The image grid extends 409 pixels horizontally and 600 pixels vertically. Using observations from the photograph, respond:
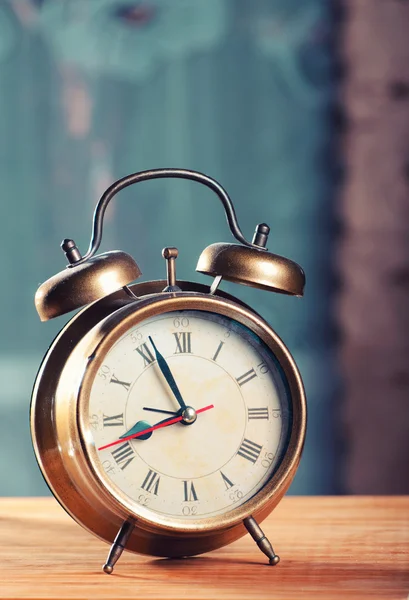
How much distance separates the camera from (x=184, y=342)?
0.90 m

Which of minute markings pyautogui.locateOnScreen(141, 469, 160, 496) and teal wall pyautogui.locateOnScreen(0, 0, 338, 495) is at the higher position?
teal wall pyautogui.locateOnScreen(0, 0, 338, 495)

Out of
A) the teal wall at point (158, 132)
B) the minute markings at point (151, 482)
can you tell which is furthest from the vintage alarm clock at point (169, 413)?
the teal wall at point (158, 132)

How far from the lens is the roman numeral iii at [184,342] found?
0.90m

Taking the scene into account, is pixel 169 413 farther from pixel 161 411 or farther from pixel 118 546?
pixel 118 546

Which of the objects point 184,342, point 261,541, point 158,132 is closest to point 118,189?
point 184,342

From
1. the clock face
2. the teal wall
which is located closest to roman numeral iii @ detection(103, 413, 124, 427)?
the clock face

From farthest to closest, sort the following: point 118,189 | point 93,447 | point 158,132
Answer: point 158,132 → point 118,189 → point 93,447

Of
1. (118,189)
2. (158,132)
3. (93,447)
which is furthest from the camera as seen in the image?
(158,132)

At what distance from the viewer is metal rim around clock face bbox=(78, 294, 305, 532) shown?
85 cm

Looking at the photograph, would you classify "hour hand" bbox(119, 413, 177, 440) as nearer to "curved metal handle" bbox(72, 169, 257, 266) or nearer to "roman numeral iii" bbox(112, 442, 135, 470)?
"roman numeral iii" bbox(112, 442, 135, 470)

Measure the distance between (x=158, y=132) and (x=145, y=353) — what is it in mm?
976

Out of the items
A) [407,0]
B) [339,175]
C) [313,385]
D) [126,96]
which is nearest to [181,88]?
[126,96]

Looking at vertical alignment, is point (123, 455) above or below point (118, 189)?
below

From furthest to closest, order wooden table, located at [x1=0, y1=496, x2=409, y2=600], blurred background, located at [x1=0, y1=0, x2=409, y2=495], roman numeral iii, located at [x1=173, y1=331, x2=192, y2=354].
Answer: blurred background, located at [x1=0, y1=0, x2=409, y2=495] < roman numeral iii, located at [x1=173, y1=331, x2=192, y2=354] < wooden table, located at [x1=0, y1=496, x2=409, y2=600]
